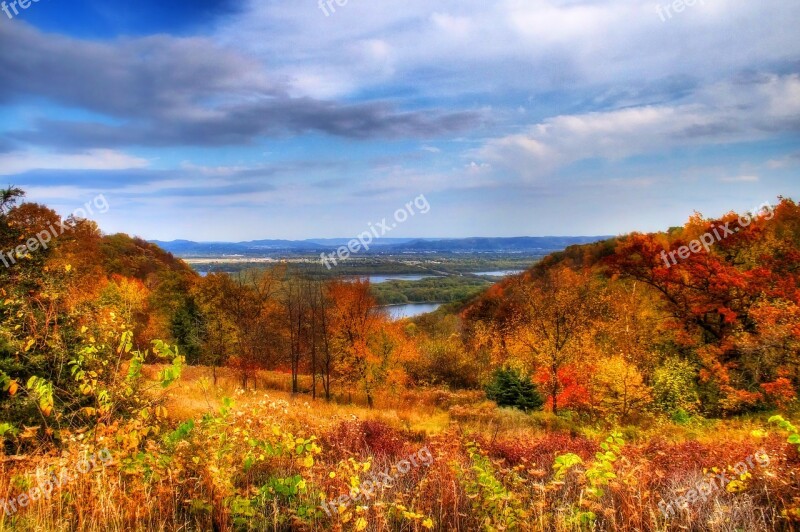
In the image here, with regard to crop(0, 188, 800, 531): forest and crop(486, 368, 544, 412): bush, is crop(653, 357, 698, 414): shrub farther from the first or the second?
crop(486, 368, 544, 412): bush

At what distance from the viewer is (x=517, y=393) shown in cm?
2636

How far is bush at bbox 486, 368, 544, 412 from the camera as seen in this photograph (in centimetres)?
2609

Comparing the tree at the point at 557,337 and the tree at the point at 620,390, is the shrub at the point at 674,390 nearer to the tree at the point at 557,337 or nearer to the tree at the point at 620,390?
the tree at the point at 620,390

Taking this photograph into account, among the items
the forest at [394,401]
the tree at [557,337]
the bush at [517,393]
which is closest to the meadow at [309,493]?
the forest at [394,401]

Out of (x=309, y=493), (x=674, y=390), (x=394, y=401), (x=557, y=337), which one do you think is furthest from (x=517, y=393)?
(x=309, y=493)

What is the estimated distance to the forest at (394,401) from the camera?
16.5 ft

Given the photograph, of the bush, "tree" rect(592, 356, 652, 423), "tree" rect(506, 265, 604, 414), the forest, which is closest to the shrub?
the forest

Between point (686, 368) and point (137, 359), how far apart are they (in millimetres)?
26803

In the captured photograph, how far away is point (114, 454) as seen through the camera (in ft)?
17.6

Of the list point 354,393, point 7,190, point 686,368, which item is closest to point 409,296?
point 354,393

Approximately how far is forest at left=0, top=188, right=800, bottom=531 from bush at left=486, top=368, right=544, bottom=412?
0.15m

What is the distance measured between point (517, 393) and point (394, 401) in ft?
28.2

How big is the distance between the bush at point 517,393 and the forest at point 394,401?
147 mm

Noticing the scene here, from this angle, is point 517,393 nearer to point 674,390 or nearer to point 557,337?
point 557,337
